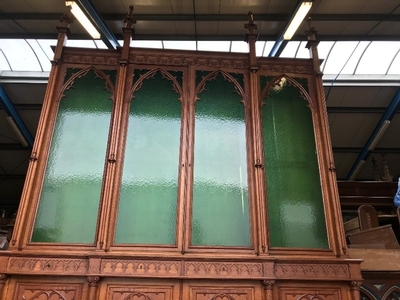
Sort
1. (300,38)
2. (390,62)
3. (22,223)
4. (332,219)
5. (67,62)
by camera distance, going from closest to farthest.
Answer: (22,223) → (332,219) → (67,62) → (300,38) → (390,62)

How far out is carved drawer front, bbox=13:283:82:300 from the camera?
3684 millimetres

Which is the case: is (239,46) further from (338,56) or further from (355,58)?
(355,58)

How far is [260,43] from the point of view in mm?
7621

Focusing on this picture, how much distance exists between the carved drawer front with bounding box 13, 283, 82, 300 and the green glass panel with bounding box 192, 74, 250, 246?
138 cm

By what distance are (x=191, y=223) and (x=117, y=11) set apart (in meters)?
4.47

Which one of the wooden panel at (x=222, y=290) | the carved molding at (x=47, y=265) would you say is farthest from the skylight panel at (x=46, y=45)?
the wooden panel at (x=222, y=290)

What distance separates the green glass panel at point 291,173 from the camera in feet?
13.9

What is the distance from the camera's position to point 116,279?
3746 millimetres

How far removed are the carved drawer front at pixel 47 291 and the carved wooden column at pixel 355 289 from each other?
9.56 ft

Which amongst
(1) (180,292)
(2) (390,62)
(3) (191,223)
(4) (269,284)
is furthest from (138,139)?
(2) (390,62)

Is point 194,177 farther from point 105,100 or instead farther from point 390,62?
point 390,62

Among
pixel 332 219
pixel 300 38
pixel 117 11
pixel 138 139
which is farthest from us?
pixel 300 38

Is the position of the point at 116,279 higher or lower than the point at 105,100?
lower

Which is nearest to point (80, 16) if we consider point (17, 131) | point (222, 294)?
point (222, 294)
